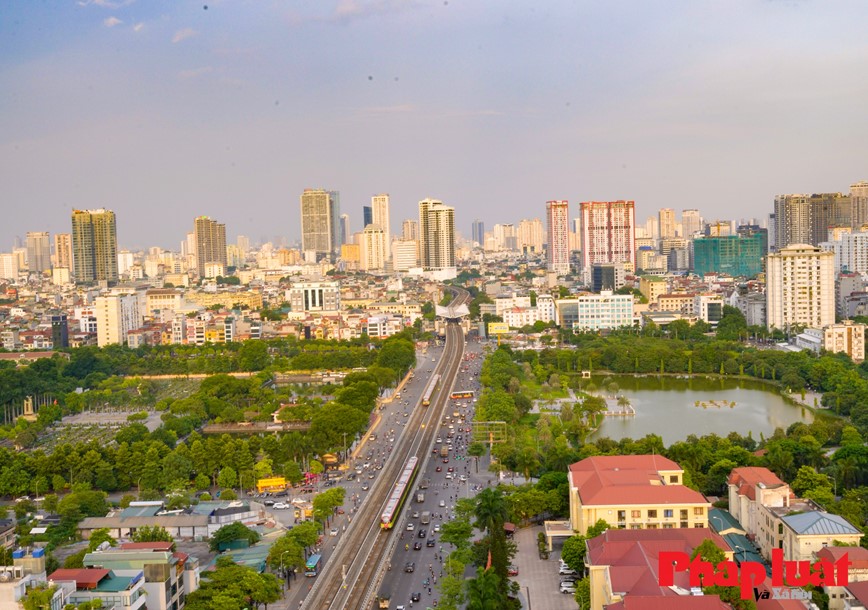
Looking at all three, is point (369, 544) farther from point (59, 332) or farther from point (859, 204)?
point (859, 204)

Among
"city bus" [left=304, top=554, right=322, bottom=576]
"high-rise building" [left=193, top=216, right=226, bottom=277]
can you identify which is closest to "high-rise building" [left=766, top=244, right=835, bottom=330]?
"city bus" [left=304, top=554, right=322, bottom=576]

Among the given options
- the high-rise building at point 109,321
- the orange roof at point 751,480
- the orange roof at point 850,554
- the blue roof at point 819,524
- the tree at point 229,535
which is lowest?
the tree at point 229,535

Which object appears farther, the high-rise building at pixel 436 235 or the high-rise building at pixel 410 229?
the high-rise building at pixel 410 229

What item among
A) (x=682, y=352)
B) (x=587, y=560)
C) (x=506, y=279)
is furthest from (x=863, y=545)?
(x=506, y=279)

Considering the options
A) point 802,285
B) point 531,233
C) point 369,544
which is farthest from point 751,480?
point 531,233

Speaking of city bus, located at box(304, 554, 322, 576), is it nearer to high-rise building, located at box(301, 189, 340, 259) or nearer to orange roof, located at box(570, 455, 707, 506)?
orange roof, located at box(570, 455, 707, 506)

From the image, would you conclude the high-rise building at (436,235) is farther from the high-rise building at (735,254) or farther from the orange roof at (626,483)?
the orange roof at (626,483)

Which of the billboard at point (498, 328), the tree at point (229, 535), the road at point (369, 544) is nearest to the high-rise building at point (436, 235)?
the billboard at point (498, 328)
